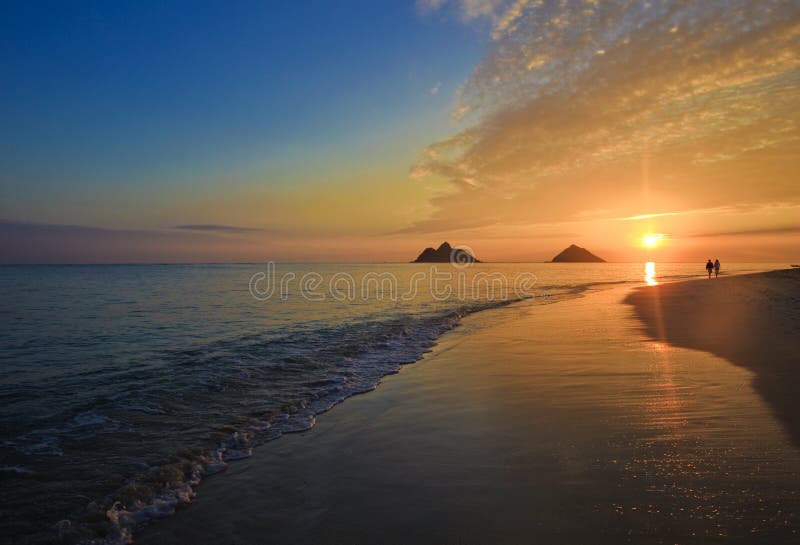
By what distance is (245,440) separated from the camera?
710 cm

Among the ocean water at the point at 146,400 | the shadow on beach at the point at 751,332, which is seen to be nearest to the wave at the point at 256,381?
the ocean water at the point at 146,400

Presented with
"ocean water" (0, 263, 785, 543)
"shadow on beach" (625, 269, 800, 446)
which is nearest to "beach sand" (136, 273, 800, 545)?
"shadow on beach" (625, 269, 800, 446)

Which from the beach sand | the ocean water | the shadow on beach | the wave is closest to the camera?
the beach sand

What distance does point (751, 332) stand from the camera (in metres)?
14.4

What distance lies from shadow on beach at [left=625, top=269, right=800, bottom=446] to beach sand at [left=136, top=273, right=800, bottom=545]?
0.31m

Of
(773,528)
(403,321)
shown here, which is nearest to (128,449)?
(773,528)

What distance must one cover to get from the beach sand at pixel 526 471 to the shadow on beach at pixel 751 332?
0.31m

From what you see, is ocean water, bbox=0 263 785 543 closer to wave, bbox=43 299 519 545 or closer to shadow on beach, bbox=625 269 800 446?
wave, bbox=43 299 519 545

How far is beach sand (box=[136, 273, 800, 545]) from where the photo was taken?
4.03 metres

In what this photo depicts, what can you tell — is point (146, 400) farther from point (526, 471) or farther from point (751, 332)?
point (751, 332)

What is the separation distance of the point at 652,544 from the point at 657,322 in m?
17.6

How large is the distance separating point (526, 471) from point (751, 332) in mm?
13988

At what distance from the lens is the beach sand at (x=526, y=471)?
4.03m

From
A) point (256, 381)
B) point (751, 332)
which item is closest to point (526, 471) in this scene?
point (256, 381)
